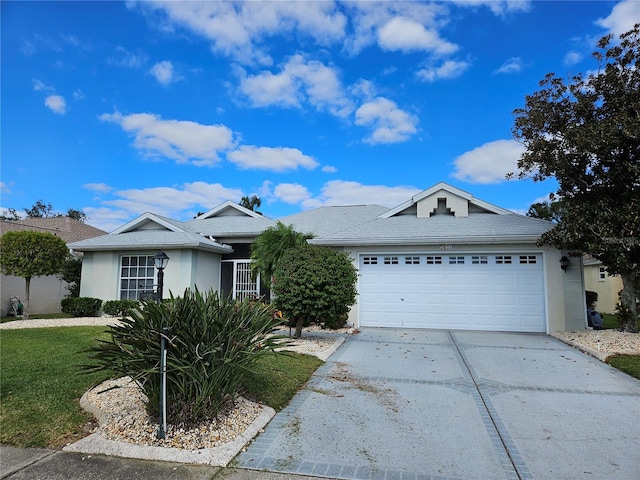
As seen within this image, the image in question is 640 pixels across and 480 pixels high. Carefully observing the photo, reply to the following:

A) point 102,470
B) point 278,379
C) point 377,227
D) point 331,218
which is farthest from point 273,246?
point 102,470

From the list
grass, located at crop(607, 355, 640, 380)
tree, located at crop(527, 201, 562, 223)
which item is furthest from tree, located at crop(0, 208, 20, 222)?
grass, located at crop(607, 355, 640, 380)

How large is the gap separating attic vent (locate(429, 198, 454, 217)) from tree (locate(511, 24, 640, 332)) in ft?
10.5

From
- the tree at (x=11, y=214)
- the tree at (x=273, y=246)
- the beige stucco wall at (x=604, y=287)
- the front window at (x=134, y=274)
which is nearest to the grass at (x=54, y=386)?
the tree at (x=273, y=246)

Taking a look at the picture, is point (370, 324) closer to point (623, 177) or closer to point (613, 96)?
point (623, 177)

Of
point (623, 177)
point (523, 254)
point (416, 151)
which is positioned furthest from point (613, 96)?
point (416, 151)

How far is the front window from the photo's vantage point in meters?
13.9

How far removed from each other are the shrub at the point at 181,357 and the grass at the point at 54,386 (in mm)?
397

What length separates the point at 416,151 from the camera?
15.9 metres

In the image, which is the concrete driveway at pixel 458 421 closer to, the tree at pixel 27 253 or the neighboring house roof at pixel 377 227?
the neighboring house roof at pixel 377 227

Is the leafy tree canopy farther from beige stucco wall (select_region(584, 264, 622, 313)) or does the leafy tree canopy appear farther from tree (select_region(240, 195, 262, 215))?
beige stucco wall (select_region(584, 264, 622, 313))

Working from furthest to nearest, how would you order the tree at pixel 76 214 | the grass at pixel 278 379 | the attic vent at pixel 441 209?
the tree at pixel 76 214 → the attic vent at pixel 441 209 → the grass at pixel 278 379

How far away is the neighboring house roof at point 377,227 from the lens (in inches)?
459

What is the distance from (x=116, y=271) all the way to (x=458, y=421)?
13437 millimetres

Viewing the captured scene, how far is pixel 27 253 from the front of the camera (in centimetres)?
1271
